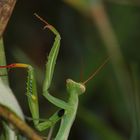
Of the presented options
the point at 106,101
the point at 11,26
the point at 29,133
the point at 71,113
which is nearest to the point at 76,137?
the point at 106,101

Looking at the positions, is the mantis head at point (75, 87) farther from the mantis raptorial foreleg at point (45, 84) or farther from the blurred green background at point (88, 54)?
the blurred green background at point (88, 54)

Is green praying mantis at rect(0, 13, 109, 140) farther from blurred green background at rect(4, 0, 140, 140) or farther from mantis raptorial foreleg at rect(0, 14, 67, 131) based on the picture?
blurred green background at rect(4, 0, 140, 140)

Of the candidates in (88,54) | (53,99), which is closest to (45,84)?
(53,99)

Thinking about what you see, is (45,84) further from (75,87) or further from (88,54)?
(88,54)

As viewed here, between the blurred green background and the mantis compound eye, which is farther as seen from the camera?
the blurred green background

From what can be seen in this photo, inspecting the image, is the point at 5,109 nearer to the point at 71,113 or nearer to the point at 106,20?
the point at 71,113

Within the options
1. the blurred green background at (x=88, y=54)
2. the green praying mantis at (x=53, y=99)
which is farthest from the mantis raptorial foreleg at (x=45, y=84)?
the blurred green background at (x=88, y=54)

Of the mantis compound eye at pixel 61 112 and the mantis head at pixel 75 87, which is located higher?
the mantis head at pixel 75 87

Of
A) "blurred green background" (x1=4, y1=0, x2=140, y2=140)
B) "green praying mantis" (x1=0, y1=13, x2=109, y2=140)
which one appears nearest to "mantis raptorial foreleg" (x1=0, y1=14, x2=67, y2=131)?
"green praying mantis" (x1=0, y1=13, x2=109, y2=140)
